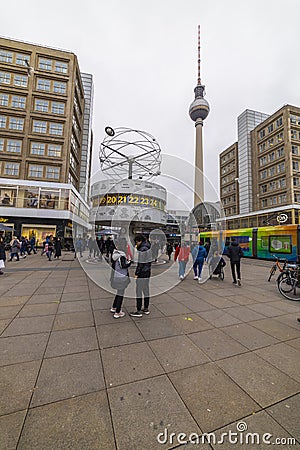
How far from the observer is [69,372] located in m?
2.94

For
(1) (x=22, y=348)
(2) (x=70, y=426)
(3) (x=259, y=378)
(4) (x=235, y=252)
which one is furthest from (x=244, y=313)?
(1) (x=22, y=348)

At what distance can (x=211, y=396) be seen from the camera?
254cm

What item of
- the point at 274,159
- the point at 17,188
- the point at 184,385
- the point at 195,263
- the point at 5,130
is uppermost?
the point at 274,159

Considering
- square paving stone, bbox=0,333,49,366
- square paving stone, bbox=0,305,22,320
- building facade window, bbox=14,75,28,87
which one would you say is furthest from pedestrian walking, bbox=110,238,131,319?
building facade window, bbox=14,75,28,87

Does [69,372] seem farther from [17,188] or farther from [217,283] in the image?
[17,188]

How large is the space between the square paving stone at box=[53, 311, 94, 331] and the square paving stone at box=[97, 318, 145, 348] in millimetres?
434

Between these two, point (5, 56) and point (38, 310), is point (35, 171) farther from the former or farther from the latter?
point (38, 310)

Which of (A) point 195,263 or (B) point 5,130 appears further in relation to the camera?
(B) point 5,130

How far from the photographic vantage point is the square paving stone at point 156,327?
4.22 meters

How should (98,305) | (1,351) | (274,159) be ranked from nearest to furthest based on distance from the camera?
(1,351) < (98,305) < (274,159)

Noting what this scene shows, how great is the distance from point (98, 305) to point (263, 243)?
1962 cm

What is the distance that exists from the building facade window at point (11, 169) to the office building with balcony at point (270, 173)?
38.9 meters

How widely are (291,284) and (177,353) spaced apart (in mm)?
5785

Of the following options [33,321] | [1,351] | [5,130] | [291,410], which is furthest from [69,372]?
[5,130]
